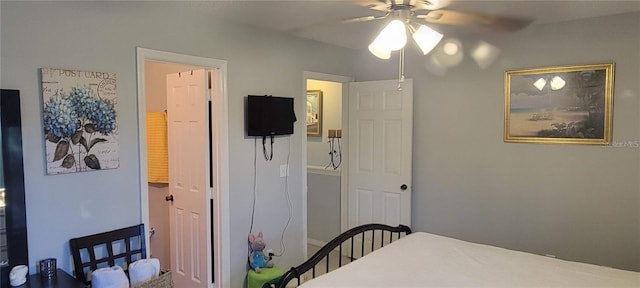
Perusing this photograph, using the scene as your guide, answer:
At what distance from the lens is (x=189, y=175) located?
3549 mm

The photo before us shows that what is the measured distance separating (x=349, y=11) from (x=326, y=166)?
9.34 ft

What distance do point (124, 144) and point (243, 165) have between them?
104 centimetres

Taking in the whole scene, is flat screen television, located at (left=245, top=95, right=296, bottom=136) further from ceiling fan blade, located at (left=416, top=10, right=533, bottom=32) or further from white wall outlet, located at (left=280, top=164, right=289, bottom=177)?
ceiling fan blade, located at (left=416, top=10, right=533, bottom=32)

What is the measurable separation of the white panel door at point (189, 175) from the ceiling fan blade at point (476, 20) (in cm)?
182

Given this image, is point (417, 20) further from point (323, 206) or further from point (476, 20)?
point (323, 206)

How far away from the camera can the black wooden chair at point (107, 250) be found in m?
2.43

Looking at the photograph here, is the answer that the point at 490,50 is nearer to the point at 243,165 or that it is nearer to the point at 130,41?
the point at 243,165

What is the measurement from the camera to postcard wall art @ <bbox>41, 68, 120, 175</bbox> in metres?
2.31

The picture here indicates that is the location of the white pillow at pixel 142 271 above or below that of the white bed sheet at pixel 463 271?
below

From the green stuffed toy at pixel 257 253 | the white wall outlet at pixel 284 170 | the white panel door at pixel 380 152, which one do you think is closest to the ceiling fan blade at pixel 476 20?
the white panel door at pixel 380 152

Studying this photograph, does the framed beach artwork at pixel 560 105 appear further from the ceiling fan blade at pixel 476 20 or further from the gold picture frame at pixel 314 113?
the gold picture frame at pixel 314 113

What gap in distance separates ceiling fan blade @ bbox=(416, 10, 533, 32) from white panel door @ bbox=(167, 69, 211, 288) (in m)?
1.82

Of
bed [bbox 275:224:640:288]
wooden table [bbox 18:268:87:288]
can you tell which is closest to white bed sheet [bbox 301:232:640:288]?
bed [bbox 275:224:640:288]

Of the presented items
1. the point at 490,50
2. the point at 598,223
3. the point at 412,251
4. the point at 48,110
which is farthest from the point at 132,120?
the point at 598,223
